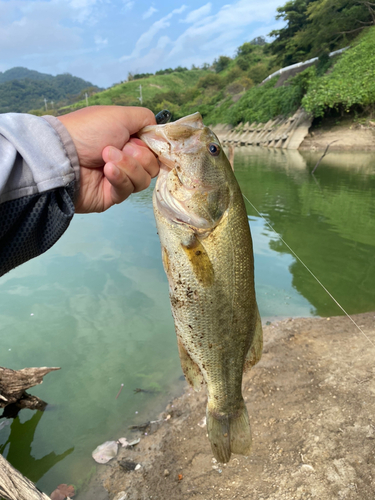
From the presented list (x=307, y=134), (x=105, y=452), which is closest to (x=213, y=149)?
(x=105, y=452)

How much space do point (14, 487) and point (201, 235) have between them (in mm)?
2103

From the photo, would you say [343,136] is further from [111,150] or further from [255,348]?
[111,150]

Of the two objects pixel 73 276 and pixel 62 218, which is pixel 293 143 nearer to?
pixel 73 276

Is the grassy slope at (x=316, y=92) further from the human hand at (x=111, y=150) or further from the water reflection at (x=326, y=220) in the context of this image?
the human hand at (x=111, y=150)

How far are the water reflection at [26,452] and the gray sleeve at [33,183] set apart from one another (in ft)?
11.1

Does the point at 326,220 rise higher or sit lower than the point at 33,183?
lower

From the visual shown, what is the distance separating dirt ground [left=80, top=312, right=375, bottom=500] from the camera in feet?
9.83

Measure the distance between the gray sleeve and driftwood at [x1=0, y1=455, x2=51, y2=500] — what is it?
59.3 inches

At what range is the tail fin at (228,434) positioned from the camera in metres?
2.40

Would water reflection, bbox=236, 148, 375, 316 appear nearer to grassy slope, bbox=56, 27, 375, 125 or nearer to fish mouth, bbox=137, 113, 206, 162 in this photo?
fish mouth, bbox=137, 113, 206, 162

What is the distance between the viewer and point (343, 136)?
26906mm

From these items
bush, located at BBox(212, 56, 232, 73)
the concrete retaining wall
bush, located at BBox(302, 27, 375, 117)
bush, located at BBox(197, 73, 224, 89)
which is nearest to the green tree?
the concrete retaining wall

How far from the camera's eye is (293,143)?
99.0 feet

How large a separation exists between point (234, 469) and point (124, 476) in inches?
45.7
